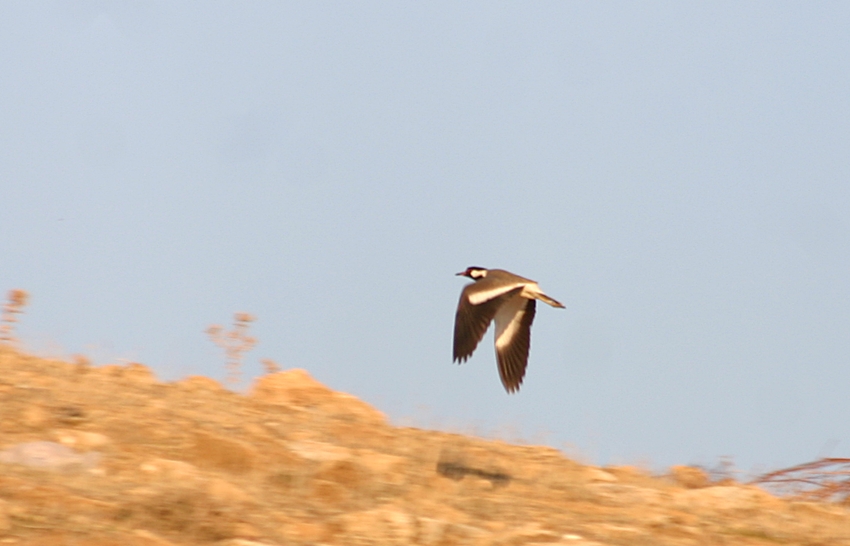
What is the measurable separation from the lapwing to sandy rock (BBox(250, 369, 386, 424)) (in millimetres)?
929

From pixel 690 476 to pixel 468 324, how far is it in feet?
6.21

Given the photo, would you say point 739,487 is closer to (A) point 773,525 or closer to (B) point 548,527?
(A) point 773,525

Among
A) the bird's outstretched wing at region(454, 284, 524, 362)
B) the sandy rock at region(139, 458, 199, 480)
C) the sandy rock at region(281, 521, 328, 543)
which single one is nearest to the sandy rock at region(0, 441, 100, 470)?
the sandy rock at region(139, 458, 199, 480)

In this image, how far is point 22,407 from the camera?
664 centimetres

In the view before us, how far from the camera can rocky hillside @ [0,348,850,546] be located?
5.00 metres

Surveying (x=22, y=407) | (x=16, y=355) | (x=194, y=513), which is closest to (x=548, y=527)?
(x=194, y=513)

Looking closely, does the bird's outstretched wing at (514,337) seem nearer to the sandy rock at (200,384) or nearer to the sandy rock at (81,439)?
A: the sandy rock at (200,384)

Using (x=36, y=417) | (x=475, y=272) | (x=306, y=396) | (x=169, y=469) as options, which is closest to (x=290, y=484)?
(x=169, y=469)

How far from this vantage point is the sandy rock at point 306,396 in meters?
8.65

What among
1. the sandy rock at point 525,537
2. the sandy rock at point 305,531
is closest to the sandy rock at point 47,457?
the sandy rock at point 305,531

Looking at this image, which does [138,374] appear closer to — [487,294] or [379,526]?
[487,294]

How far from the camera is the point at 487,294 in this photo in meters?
8.52

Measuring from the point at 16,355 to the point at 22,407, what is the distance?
6.50 ft

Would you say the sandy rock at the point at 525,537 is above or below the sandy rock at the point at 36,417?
below
